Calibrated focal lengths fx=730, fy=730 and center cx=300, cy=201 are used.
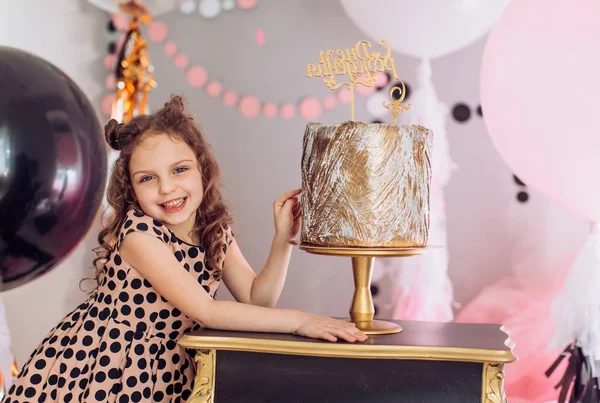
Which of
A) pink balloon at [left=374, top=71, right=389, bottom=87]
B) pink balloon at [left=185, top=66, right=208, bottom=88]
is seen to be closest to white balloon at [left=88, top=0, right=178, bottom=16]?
pink balloon at [left=185, top=66, right=208, bottom=88]

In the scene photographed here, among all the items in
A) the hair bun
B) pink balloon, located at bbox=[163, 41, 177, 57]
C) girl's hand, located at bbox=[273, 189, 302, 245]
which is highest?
pink balloon, located at bbox=[163, 41, 177, 57]

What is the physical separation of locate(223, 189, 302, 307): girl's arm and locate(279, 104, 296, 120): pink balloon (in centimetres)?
86

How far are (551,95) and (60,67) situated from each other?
172cm

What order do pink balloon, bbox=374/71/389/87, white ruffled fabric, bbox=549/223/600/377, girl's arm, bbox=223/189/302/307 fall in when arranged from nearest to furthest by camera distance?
girl's arm, bbox=223/189/302/307, white ruffled fabric, bbox=549/223/600/377, pink balloon, bbox=374/71/389/87

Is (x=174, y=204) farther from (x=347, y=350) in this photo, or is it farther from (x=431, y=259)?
(x=431, y=259)

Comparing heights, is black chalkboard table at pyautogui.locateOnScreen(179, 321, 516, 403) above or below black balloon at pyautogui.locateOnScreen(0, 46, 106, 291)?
below

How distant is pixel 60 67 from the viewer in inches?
104

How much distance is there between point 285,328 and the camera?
1.36m

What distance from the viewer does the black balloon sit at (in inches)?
68.4

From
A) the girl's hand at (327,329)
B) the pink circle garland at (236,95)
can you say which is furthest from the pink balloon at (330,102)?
the girl's hand at (327,329)

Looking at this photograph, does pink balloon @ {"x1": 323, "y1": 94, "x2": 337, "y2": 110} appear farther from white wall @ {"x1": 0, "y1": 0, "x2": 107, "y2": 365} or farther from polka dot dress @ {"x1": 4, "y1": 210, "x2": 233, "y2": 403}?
polka dot dress @ {"x1": 4, "y1": 210, "x2": 233, "y2": 403}

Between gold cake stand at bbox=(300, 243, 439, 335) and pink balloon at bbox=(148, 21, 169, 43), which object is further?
pink balloon at bbox=(148, 21, 169, 43)

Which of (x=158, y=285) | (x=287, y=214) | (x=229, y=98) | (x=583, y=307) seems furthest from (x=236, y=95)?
(x=583, y=307)

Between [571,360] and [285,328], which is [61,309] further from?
[571,360]
